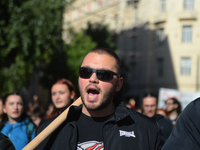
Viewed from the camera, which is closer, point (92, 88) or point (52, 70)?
point (92, 88)

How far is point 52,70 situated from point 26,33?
1388 centimetres

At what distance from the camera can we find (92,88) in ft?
8.50

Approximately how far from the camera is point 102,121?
2.60 meters

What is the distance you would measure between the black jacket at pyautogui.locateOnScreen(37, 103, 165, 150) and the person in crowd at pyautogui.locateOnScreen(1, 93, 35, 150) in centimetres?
196

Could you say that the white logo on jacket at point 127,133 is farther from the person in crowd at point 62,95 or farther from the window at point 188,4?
the window at point 188,4

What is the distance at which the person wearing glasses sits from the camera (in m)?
2.46

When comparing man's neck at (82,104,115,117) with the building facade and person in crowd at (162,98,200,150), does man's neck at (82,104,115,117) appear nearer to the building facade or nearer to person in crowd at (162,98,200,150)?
person in crowd at (162,98,200,150)

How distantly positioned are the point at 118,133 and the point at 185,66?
27668 mm

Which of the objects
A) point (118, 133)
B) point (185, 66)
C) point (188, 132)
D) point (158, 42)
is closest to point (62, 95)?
point (118, 133)

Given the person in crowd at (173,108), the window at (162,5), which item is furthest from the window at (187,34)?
the person in crowd at (173,108)

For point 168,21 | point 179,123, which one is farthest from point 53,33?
point 168,21

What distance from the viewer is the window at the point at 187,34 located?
29047 millimetres

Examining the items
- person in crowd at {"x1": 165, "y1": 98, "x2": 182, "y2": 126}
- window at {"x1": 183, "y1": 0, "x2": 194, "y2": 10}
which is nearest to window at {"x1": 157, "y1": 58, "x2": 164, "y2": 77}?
window at {"x1": 183, "y1": 0, "x2": 194, "y2": 10}

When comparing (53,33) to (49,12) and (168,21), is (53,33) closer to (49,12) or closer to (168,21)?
(49,12)
